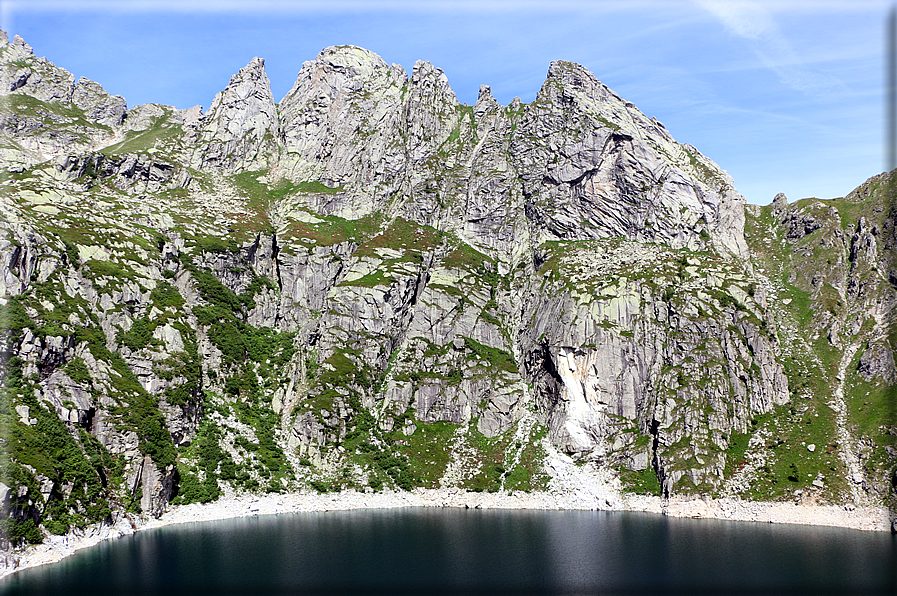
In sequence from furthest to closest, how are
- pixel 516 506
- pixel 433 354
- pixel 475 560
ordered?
pixel 433 354
pixel 516 506
pixel 475 560

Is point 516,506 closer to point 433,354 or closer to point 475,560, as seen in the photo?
point 475,560

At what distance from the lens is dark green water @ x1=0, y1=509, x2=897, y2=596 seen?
78062 millimetres

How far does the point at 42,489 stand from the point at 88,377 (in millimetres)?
32854

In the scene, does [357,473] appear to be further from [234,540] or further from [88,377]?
[88,377]

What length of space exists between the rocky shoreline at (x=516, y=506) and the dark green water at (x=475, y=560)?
4.05 metres

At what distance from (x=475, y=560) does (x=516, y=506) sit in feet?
159

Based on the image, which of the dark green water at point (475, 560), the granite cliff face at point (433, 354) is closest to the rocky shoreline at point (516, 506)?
the granite cliff face at point (433, 354)

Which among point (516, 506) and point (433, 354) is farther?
point (433, 354)

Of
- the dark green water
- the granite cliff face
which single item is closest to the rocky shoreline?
the granite cliff face

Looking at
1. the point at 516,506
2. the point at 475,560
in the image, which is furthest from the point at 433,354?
the point at 475,560

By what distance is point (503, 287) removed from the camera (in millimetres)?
193625

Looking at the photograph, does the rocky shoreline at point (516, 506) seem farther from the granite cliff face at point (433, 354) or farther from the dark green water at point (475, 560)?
the dark green water at point (475, 560)

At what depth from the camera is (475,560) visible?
9025 centimetres

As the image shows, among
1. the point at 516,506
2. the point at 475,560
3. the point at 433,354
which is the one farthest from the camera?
the point at 433,354
